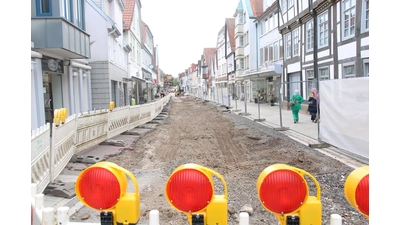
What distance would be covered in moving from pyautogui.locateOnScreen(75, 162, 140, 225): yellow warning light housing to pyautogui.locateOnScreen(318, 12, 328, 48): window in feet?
57.6

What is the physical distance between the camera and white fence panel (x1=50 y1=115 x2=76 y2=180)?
5.70 m

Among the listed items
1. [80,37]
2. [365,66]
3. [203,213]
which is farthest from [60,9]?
[365,66]

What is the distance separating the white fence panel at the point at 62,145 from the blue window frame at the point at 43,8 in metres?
5.22

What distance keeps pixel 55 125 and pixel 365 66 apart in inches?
503

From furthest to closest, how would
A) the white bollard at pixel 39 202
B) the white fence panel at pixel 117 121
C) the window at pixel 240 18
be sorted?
the window at pixel 240 18 → the white fence panel at pixel 117 121 → the white bollard at pixel 39 202

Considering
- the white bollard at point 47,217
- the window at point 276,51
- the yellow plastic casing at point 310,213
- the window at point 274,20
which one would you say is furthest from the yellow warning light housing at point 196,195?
the window at point 274,20

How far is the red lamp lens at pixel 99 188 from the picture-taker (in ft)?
6.33

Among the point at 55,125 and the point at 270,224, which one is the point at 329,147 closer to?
the point at 270,224

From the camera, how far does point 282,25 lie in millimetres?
23969

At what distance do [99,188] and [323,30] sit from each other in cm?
1807

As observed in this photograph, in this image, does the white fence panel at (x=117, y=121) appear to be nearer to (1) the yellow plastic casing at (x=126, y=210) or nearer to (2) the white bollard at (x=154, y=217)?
(1) the yellow plastic casing at (x=126, y=210)

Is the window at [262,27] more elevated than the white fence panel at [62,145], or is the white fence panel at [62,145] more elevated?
the window at [262,27]

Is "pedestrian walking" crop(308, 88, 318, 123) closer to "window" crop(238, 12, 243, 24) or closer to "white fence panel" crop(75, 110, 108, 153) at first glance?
"white fence panel" crop(75, 110, 108, 153)

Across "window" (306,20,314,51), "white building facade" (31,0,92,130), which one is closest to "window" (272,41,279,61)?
"window" (306,20,314,51)
